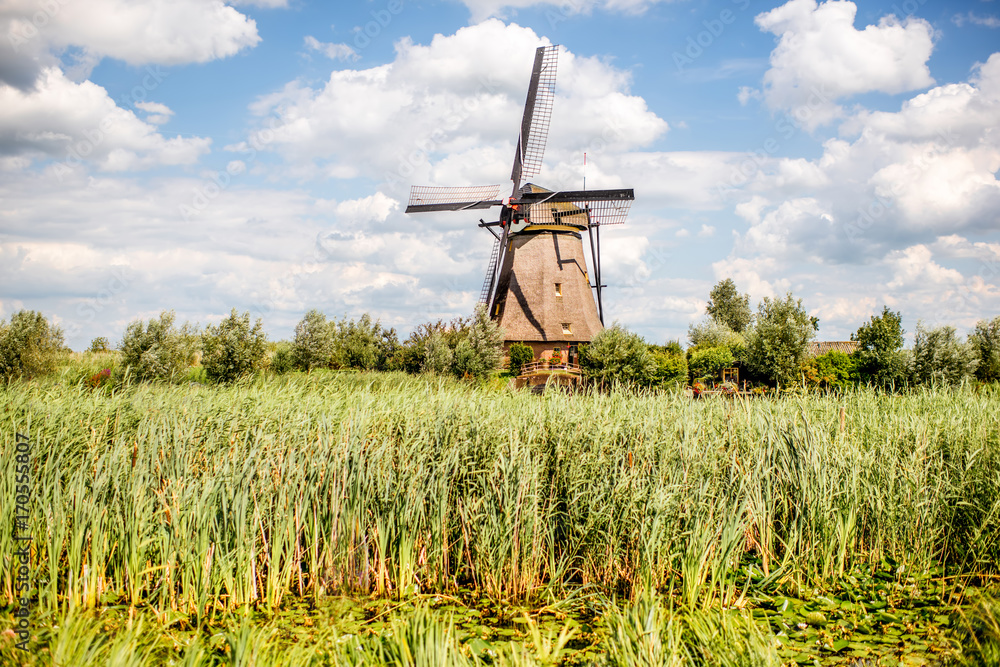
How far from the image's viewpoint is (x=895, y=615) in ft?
14.7

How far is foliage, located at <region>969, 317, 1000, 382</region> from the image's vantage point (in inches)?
824

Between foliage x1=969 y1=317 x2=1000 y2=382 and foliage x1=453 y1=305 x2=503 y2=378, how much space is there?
16.1 metres

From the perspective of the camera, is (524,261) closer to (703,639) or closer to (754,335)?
(754,335)

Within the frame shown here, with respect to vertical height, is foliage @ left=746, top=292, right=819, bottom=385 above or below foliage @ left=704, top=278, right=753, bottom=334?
below

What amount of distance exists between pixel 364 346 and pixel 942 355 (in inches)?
785

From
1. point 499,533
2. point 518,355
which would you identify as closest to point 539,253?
point 518,355

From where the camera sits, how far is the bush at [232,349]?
19.2m

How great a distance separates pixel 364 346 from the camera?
23359 millimetres

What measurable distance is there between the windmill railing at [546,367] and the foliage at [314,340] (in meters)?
7.42

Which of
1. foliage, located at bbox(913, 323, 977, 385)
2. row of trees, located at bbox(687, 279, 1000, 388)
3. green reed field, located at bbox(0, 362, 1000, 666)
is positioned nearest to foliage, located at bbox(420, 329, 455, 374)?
row of trees, located at bbox(687, 279, 1000, 388)

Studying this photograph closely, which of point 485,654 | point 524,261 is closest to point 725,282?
point 524,261

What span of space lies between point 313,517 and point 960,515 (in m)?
5.87

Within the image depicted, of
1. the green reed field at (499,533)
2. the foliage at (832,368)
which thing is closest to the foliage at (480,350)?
the foliage at (832,368)

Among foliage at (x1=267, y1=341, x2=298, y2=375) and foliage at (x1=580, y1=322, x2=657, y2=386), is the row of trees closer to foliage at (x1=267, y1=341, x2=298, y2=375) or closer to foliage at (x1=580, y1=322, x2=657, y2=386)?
foliage at (x1=580, y1=322, x2=657, y2=386)
